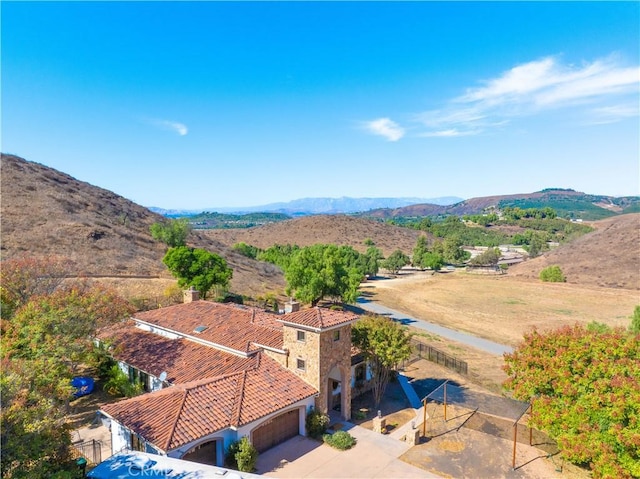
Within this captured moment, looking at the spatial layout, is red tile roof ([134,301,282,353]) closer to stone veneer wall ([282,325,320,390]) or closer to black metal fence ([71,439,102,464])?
stone veneer wall ([282,325,320,390])

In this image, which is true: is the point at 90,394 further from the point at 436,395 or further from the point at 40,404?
the point at 436,395

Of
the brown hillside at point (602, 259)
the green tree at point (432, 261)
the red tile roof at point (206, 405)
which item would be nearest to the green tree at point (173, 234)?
the red tile roof at point (206, 405)

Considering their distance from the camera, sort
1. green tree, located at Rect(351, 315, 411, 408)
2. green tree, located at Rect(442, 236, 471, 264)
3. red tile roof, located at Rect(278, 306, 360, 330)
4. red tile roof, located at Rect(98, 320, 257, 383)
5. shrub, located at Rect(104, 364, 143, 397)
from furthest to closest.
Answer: green tree, located at Rect(442, 236, 471, 264)
green tree, located at Rect(351, 315, 411, 408)
shrub, located at Rect(104, 364, 143, 397)
red tile roof, located at Rect(98, 320, 257, 383)
red tile roof, located at Rect(278, 306, 360, 330)

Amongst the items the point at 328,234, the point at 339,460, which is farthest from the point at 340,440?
the point at 328,234

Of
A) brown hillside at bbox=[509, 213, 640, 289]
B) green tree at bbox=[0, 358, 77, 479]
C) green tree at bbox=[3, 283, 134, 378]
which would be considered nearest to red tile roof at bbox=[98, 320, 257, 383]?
green tree at bbox=[3, 283, 134, 378]

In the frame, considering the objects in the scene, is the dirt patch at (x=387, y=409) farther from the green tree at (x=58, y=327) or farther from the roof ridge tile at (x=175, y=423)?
the green tree at (x=58, y=327)

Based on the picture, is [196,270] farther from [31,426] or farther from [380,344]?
[31,426]
